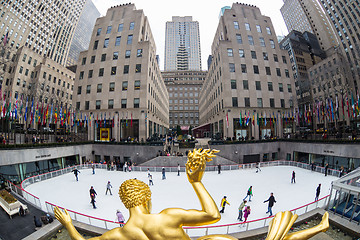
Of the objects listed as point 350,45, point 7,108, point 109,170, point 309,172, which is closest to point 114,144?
point 109,170

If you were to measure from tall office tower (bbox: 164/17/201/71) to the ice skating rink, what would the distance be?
127 m

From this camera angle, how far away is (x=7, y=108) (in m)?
20.5

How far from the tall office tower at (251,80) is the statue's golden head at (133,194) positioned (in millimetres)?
29955

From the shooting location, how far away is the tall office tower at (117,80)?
32.5m

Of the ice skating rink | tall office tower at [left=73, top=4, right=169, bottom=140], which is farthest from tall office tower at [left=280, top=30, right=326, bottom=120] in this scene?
tall office tower at [left=73, top=4, right=169, bottom=140]

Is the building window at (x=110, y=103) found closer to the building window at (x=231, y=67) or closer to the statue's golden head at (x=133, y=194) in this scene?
the building window at (x=231, y=67)

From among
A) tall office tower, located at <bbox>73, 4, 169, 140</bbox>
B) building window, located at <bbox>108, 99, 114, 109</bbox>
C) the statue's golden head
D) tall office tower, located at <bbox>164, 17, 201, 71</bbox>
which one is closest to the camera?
the statue's golden head

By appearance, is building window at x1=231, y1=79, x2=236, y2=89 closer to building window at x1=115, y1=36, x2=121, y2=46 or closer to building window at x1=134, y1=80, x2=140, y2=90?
building window at x1=134, y1=80, x2=140, y2=90

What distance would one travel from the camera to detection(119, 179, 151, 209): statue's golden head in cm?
266

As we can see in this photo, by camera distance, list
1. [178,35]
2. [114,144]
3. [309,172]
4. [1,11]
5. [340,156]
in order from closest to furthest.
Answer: [309,172] < [340,156] < [114,144] < [1,11] < [178,35]

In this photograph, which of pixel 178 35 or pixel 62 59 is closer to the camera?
pixel 62 59

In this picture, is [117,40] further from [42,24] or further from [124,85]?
[42,24]

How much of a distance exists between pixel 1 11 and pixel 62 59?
30.8 meters

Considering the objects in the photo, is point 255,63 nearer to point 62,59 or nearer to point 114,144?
point 114,144
